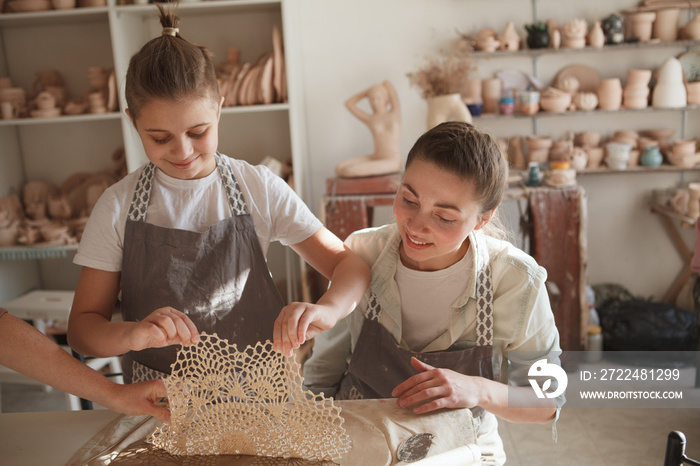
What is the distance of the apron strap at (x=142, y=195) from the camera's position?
4.27 feet

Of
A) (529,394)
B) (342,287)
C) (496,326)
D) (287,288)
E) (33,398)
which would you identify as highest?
(342,287)

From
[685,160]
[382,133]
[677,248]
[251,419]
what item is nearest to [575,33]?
[685,160]

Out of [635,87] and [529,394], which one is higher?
[635,87]

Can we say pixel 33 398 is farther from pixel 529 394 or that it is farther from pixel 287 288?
pixel 529 394

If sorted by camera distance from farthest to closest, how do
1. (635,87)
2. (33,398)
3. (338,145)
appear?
1. (338,145)
2. (635,87)
3. (33,398)

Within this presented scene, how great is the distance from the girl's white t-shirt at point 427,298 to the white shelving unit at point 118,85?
190cm

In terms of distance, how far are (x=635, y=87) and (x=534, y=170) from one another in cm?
81

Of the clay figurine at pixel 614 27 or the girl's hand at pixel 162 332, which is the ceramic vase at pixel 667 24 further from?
the girl's hand at pixel 162 332

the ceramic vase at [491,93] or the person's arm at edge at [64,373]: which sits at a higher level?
the ceramic vase at [491,93]

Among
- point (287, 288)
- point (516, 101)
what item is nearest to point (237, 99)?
point (287, 288)

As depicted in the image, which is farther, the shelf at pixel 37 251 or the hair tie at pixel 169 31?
the shelf at pixel 37 251

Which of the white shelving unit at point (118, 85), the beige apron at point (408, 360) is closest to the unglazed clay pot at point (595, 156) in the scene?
the white shelving unit at point (118, 85)

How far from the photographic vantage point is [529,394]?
1.30 meters

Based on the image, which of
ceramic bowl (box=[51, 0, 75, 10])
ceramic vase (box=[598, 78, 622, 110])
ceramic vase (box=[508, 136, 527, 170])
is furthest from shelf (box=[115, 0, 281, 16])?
ceramic vase (box=[598, 78, 622, 110])
